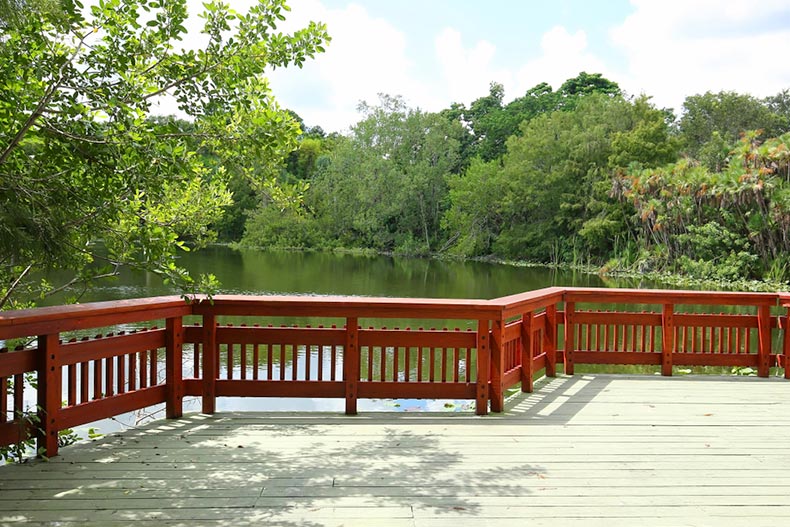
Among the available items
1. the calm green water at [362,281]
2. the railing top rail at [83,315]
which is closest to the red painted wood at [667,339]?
the railing top rail at [83,315]

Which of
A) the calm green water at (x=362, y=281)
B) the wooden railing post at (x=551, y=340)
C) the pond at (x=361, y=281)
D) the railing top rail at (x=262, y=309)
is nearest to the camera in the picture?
the railing top rail at (x=262, y=309)

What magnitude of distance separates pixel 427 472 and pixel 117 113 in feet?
8.74

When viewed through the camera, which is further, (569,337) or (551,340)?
(569,337)

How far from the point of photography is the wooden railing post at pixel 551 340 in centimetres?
708

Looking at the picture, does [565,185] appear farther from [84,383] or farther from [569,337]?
[84,383]

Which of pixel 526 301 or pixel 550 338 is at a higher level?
pixel 526 301

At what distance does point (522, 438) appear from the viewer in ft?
16.5

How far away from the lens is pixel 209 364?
212 inches

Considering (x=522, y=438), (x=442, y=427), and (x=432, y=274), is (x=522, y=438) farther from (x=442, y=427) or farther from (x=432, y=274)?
(x=432, y=274)

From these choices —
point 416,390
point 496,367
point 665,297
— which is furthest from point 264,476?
point 665,297

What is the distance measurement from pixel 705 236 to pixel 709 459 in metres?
29.9

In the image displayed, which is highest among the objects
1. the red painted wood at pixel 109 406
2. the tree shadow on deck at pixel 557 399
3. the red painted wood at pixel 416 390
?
the red painted wood at pixel 109 406

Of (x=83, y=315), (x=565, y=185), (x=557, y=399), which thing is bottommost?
(x=557, y=399)

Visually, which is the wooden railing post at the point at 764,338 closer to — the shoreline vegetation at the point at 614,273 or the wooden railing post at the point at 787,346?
the wooden railing post at the point at 787,346
